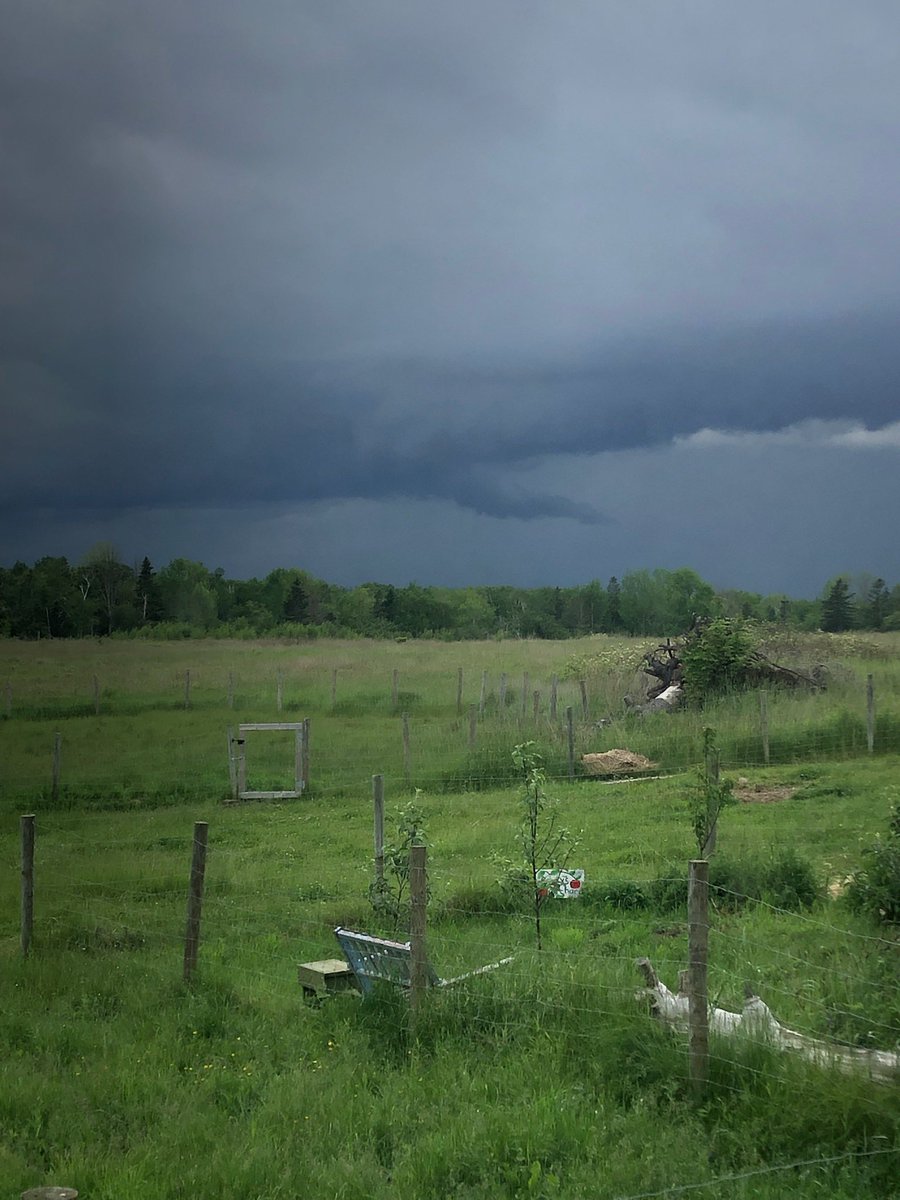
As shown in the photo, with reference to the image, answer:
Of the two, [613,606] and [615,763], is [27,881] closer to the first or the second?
[615,763]

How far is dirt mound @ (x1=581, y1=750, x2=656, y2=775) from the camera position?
22484mm

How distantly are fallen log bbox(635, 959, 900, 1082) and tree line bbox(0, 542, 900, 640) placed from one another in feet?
90.9

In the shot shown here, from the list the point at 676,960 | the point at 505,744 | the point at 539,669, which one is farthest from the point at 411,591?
the point at 676,960

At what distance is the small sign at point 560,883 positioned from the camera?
10.1 meters

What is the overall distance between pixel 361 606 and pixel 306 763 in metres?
49.4

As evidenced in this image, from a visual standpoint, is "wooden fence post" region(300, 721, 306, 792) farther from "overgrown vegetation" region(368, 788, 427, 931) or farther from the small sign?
"overgrown vegetation" region(368, 788, 427, 931)

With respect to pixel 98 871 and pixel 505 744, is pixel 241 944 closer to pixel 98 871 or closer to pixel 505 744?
pixel 98 871

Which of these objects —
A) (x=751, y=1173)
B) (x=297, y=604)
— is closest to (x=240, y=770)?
(x=751, y=1173)

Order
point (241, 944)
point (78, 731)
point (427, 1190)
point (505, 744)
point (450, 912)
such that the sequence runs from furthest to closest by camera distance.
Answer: point (78, 731) → point (505, 744) → point (450, 912) → point (241, 944) → point (427, 1190)

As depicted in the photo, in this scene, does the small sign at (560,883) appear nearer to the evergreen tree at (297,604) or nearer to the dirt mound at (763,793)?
the dirt mound at (763,793)

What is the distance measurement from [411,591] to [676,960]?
80.3 meters

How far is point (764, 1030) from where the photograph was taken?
6.23 metres

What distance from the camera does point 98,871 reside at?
580 inches

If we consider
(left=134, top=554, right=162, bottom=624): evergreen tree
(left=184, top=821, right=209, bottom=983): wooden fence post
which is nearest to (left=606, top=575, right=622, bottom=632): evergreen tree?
(left=134, top=554, right=162, bottom=624): evergreen tree
